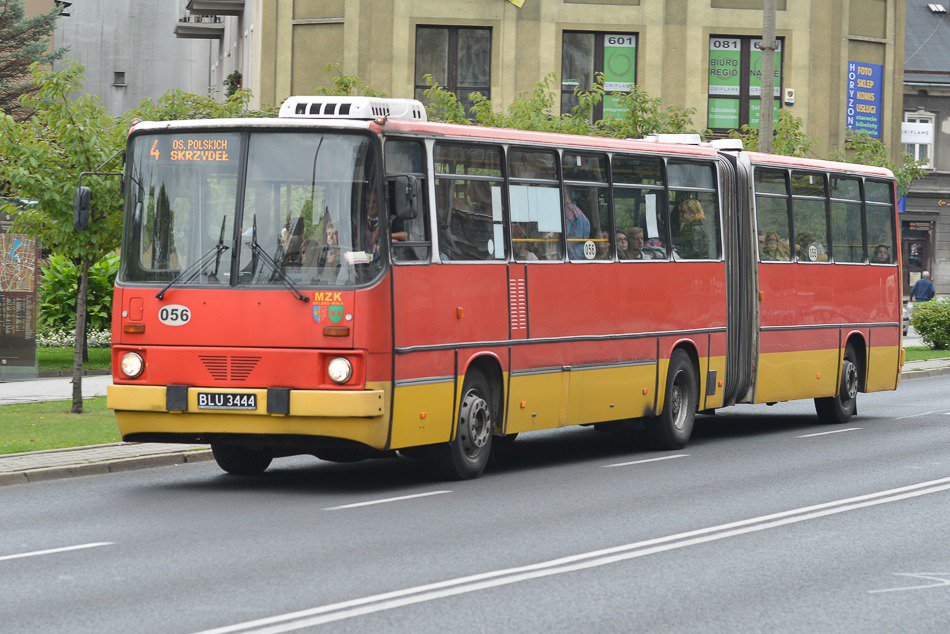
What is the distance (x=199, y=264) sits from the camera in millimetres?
13594

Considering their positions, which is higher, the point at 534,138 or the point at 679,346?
the point at 534,138

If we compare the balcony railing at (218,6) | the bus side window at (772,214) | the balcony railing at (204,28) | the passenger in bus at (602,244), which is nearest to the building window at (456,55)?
the balcony railing at (218,6)

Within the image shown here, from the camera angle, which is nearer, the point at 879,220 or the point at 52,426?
the point at 52,426

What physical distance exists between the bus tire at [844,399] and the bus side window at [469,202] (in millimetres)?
8097

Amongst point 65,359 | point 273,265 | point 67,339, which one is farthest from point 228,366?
point 67,339

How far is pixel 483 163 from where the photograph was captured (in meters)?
14.9

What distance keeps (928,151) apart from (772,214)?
4853 cm

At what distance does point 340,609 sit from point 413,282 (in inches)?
222

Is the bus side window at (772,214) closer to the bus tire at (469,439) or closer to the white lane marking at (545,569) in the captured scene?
the bus tire at (469,439)

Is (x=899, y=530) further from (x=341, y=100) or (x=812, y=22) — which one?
(x=812, y=22)

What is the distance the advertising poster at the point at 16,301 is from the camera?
26.2m

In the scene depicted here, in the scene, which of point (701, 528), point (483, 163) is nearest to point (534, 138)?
point (483, 163)

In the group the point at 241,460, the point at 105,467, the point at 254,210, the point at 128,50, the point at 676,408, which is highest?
the point at 128,50

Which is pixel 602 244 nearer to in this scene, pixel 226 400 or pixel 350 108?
pixel 350 108
